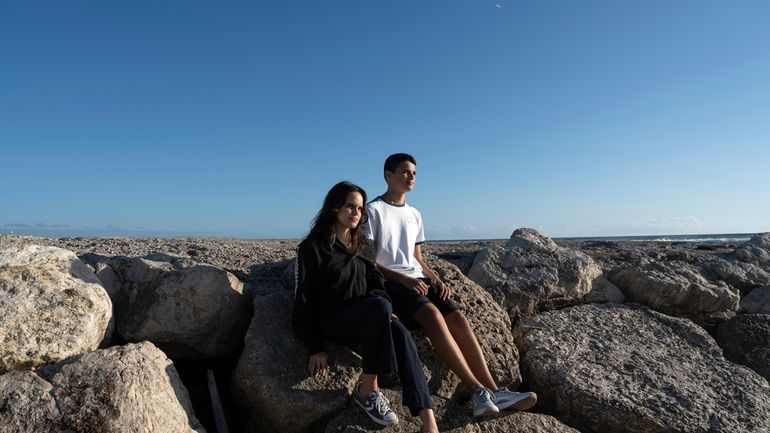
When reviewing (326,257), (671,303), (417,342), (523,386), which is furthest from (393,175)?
(671,303)

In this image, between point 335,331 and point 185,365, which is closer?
point 335,331

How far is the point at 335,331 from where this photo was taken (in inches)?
165

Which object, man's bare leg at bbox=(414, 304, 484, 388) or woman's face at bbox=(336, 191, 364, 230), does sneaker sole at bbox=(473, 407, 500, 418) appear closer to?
man's bare leg at bbox=(414, 304, 484, 388)

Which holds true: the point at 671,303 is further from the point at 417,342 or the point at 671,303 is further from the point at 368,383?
the point at 368,383

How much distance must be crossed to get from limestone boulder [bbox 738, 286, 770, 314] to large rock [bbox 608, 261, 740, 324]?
458 mm

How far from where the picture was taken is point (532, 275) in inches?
254

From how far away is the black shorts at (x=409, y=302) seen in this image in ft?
15.1

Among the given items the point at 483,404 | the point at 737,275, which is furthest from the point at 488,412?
the point at 737,275

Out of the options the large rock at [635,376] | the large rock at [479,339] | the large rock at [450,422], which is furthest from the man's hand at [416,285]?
the large rock at [635,376]

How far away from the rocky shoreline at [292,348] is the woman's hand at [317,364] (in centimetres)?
9

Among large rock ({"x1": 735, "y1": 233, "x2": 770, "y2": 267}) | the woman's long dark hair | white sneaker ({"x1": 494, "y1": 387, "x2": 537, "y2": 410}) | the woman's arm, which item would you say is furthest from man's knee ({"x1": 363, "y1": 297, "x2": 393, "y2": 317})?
large rock ({"x1": 735, "y1": 233, "x2": 770, "y2": 267})

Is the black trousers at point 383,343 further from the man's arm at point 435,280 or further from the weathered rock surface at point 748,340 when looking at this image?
the weathered rock surface at point 748,340

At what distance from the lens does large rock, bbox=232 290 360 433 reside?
392cm

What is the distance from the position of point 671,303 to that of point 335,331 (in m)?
4.94
